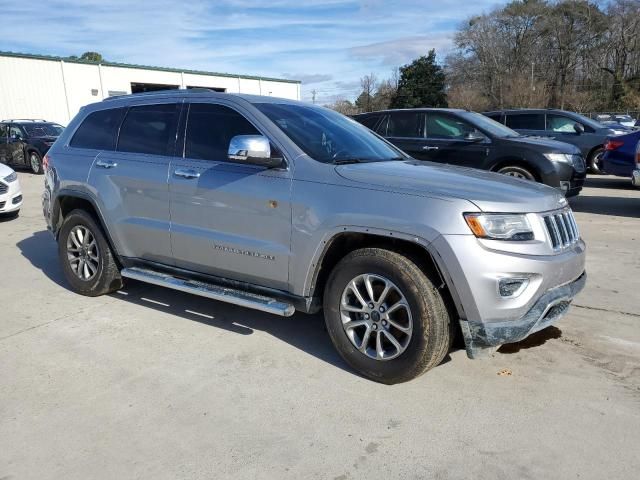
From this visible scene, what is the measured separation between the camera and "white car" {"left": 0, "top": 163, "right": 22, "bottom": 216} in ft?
31.1

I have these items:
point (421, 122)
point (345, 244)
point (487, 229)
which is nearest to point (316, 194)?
point (345, 244)

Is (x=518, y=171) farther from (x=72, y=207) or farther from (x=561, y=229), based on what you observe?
(x=72, y=207)

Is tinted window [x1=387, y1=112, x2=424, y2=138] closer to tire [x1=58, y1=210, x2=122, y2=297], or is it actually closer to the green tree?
tire [x1=58, y1=210, x2=122, y2=297]

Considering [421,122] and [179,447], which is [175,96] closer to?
[179,447]

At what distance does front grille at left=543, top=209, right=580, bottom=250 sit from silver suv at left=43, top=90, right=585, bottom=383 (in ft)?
0.05

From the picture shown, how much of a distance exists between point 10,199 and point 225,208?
712 cm

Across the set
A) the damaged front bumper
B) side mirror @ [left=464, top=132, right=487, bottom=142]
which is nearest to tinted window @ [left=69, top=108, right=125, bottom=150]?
the damaged front bumper

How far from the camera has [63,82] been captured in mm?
30906

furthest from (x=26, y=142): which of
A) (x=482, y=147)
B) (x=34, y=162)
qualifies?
(x=482, y=147)

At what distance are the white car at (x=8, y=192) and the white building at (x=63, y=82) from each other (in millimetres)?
19800

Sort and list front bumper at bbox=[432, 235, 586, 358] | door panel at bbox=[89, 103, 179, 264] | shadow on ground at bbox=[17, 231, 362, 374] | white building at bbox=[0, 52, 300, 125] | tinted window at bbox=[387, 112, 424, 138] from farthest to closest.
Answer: white building at bbox=[0, 52, 300, 125] < tinted window at bbox=[387, 112, 424, 138] < door panel at bbox=[89, 103, 179, 264] < shadow on ground at bbox=[17, 231, 362, 374] < front bumper at bbox=[432, 235, 586, 358]

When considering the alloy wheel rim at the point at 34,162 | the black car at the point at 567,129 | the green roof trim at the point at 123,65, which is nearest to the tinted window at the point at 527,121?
the black car at the point at 567,129

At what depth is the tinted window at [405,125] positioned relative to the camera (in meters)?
9.90

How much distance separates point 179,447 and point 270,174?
6.24 feet
